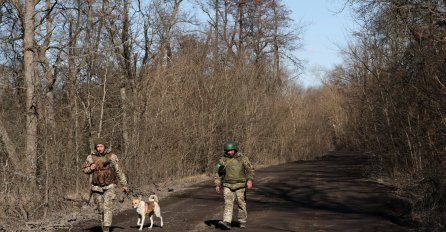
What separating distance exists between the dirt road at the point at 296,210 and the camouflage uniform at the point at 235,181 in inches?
15.7

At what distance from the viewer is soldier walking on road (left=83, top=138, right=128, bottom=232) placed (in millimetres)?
10758

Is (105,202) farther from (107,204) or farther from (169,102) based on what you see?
(169,102)

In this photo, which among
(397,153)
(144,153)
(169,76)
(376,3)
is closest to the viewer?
(376,3)

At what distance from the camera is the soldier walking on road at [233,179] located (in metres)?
11.4

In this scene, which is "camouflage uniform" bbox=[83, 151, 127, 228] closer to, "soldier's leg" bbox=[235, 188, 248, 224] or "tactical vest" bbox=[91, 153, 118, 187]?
"tactical vest" bbox=[91, 153, 118, 187]

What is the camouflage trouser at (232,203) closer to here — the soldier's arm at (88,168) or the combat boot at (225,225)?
the combat boot at (225,225)

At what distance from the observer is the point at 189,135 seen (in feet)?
83.8

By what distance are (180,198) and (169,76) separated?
761cm

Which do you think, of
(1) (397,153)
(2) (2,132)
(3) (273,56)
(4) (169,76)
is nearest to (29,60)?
(2) (2,132)

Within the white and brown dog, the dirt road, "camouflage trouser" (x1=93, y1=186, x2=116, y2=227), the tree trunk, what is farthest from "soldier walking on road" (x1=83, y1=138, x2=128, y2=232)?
the tree trunk

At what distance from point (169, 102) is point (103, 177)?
13.9m

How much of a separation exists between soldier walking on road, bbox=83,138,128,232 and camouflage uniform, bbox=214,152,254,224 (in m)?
2.05

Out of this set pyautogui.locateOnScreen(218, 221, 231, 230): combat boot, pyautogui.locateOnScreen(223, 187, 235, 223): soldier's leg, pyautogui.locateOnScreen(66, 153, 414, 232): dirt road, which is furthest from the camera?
pyautogui.locateOnScreen(66, 153, 414, 232): dirt road

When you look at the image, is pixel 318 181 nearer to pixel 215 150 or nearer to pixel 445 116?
pixel 215 150
